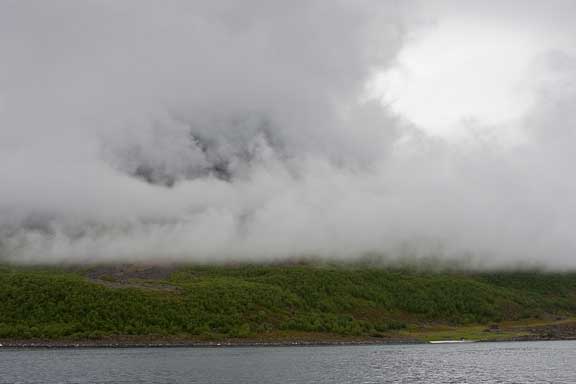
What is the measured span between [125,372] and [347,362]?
62.5 meters

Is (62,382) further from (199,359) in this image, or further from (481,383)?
(481,383)

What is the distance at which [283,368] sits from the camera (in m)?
151

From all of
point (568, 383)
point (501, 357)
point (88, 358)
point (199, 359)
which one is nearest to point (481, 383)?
point (568, 383)

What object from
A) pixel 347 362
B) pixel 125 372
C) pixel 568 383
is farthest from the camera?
pixel 347 362

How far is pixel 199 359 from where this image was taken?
181875mm

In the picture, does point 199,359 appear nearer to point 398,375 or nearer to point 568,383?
point 398,375

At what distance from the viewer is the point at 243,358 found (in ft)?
609

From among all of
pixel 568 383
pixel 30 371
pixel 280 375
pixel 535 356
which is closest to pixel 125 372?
pixel 30 371

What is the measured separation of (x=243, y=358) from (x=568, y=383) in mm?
99014

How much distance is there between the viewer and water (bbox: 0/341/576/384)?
125 metres

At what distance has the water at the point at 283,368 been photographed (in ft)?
409

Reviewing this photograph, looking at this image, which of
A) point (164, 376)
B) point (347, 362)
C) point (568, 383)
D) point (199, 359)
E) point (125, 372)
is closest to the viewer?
point (568, 383)

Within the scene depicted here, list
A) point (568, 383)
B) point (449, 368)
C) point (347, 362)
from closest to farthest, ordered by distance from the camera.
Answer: point (568, 383) < point (449, 368) < point (347, 362)

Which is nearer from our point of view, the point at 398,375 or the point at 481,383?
the point at 481,383
